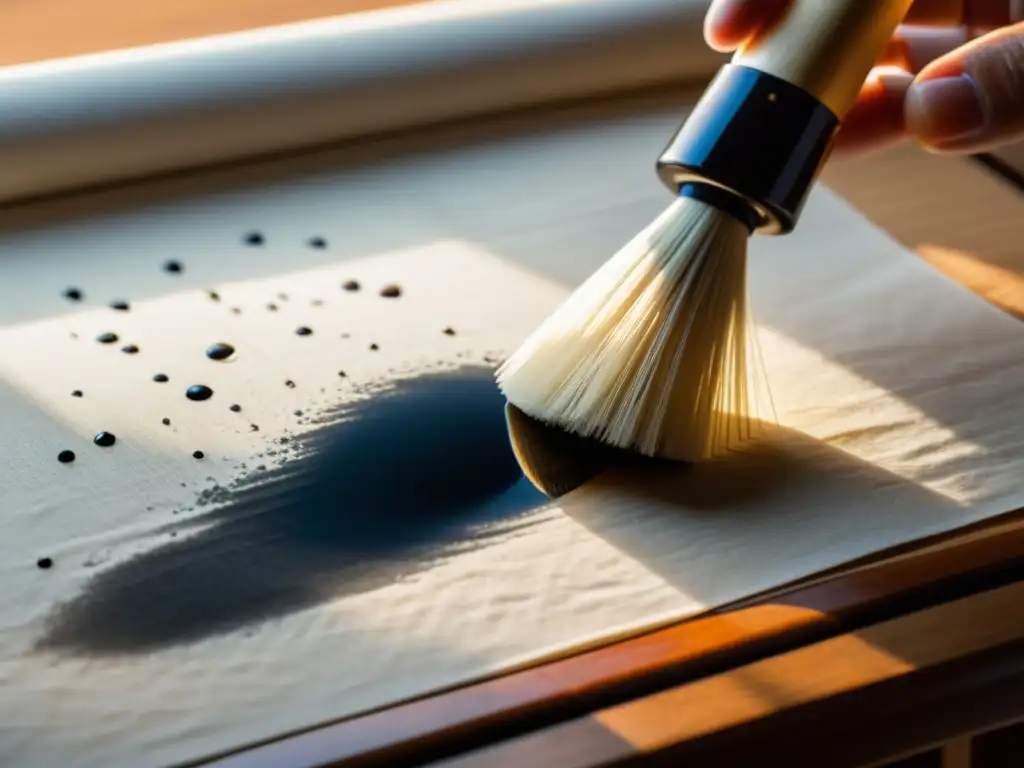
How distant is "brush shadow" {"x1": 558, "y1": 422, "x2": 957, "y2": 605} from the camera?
572 millimetres

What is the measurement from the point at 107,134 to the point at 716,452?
19.3 inches

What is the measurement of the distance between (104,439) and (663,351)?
0.97 ft

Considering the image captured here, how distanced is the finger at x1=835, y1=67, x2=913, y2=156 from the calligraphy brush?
0.61 ft

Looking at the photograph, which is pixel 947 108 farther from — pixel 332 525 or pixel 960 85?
pixel 332 525

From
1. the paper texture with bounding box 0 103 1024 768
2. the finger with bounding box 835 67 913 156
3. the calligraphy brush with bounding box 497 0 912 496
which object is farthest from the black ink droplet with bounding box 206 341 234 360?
the finger with bounding box 835 67 913 156

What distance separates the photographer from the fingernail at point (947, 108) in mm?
658

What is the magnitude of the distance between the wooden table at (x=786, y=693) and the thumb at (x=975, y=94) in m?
0.21

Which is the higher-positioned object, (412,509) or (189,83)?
(189,83)

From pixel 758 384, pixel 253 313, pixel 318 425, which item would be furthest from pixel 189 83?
pixel 758 384

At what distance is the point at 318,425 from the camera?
667 millimetres

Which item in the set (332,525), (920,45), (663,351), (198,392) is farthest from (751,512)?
(920,45)

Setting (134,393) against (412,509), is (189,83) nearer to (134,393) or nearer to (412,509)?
(134,393)

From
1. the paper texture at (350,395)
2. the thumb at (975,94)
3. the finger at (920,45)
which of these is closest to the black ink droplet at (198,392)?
the paper texture at (350,395)

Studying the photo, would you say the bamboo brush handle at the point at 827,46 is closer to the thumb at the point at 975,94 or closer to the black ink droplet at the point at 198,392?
the thumb at the point at 975,94
